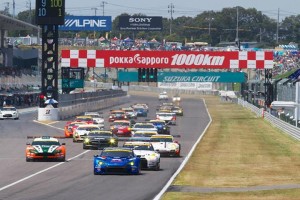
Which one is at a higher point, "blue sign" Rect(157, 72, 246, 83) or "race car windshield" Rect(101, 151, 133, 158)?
"blue sign" Rect(157, 72, 246, 83)

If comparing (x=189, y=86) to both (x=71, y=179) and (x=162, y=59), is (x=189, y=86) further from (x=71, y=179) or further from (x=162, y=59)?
(x=71, y=179)

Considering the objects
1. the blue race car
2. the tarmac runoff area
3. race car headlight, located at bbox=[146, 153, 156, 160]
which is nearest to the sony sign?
race car headlight, located at bbox=[146, 153, 156, 160]

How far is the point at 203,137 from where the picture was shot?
196 feet

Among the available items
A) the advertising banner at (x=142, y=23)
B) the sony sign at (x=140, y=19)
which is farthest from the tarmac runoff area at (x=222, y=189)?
the sony sign at (x=140, y=19)

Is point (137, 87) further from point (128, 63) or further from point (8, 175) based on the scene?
point (8, 175)

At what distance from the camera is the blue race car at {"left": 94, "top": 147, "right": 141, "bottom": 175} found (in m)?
32.2

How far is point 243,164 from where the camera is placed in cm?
3841

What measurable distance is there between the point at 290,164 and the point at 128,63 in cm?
4330

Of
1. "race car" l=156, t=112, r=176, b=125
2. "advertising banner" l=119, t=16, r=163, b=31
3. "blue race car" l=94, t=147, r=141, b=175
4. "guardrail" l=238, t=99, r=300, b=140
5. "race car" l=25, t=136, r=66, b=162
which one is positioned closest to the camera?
"blue race car" l=94, t=147, r=141, b=175

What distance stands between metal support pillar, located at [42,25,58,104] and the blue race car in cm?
4351

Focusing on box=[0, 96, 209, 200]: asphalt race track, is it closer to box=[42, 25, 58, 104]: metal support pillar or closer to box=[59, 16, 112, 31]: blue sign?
box=[42, 25, 58, 104]: metal support pillar

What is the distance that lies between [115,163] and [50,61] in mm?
46352

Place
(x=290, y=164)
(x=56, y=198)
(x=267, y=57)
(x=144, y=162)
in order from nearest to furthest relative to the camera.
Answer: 1. (x=56, y=198)
2. (x=144, y=162)
3. (x=290, y=164)
4. (x=267, y=57)

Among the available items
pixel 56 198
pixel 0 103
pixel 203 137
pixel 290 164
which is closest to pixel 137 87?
pixel 0 103
